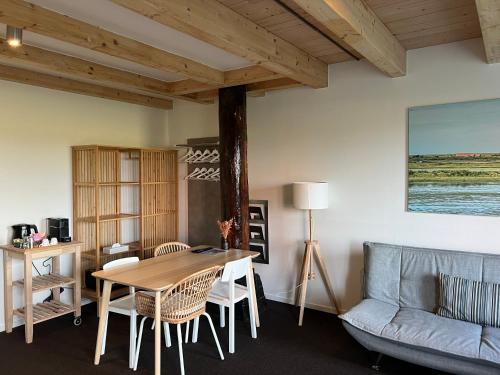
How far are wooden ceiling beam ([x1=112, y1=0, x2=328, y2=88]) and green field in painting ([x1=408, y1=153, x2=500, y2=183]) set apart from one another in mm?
1303

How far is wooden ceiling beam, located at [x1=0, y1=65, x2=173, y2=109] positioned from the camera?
3743mm

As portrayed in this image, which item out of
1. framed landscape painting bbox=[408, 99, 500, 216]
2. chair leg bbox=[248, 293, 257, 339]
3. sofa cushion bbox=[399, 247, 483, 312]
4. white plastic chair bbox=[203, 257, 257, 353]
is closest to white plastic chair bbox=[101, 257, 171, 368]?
white plastic chair bbox=[203, 257, 257, 353]

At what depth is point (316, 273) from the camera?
4258 millimetres

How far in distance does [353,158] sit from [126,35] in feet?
7.86

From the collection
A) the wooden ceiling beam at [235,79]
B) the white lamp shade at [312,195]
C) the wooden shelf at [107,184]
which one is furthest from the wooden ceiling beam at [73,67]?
the white lamp shade at [312,195]

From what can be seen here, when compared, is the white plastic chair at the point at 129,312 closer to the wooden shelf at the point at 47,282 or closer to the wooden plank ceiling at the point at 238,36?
the wooden shelf at the point at 47,282

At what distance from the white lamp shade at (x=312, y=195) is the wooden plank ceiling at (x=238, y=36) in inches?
39.8

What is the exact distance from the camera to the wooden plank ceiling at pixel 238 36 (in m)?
2.35

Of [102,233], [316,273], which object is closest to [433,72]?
[316,273]

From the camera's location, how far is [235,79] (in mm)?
3951

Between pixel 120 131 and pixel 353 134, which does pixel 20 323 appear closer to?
pixel 120 131

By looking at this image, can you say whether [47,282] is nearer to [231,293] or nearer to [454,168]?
[231,293]

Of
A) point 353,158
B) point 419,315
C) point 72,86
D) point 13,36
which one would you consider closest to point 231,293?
point 419,315

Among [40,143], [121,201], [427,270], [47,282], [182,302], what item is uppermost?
[40,143]
